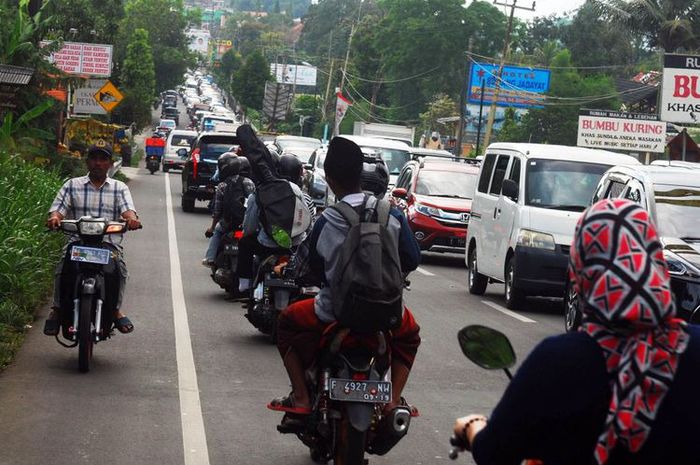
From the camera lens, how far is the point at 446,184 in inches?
960

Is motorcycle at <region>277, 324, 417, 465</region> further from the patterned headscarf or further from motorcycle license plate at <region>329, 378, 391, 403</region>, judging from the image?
the patterned headscarf

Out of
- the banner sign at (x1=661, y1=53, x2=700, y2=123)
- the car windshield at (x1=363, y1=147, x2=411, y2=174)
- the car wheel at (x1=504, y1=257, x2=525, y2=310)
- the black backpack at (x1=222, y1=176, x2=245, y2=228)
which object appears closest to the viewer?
the black backpack at (x1=222, y1=176, x2=245, y2=228)

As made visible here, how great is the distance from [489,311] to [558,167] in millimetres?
2084

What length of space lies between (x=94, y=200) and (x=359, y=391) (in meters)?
4.51

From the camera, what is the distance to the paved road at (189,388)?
789 centimetres

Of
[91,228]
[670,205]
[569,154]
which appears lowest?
[91,228]

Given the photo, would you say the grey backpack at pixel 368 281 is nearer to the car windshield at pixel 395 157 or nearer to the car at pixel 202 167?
the car at pixel 202 167

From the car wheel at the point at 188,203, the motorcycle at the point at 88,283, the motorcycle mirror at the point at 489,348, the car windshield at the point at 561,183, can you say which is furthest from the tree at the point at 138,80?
the motorcycle mirror at the point at 489,348

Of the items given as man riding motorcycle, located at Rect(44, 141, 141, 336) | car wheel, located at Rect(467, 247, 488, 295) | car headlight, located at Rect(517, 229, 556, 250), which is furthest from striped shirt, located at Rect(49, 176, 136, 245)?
car wheel, located at Rect(467, 247, 488, 295)

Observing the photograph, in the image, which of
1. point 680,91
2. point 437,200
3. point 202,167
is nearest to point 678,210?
point 437,200

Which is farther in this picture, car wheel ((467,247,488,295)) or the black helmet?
car wheel ((467,247,488,295))

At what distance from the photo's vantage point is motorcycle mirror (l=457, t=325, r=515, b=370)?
362 cm

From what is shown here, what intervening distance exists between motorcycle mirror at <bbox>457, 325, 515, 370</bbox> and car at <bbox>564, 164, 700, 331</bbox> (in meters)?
8.06

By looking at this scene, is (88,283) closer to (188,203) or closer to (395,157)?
(188,203)
